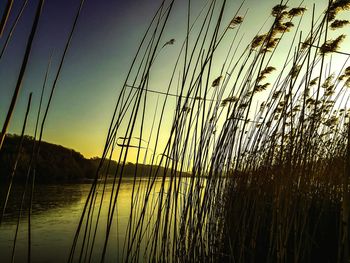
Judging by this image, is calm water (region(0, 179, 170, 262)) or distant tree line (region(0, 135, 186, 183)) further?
distant tree line (region(0, 135, 186, 183))

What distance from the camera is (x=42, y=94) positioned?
1166 millimetres

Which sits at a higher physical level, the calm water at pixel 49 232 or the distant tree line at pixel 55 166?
the distant tree line at pixel 55 166

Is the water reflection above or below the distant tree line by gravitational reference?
below

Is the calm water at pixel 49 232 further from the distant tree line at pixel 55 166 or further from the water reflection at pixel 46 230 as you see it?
the distant tree line at pixel 55 166

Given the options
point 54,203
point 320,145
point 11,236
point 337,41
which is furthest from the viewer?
point 54,203

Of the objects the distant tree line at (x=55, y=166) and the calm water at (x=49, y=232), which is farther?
the distant tree line at (x=55, y=166)

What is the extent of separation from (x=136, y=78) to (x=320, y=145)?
2307 millimetres

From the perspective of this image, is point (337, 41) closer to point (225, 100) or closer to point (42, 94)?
point (225, 100)

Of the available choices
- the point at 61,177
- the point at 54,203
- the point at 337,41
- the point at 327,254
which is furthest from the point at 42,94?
the point at 61,177

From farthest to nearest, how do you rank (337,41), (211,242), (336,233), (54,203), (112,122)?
(54,203) < (336,233) < (211,242) < (337,41) < (112,122)

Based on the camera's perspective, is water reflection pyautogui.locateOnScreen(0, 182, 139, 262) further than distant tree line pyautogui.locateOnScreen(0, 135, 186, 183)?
No

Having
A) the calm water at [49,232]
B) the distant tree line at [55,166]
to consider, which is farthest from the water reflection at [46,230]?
the distant tree line at [55,166]

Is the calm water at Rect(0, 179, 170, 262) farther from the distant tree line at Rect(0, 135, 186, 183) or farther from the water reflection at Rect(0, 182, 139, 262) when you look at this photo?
the distant tree line at Rect(0, 135, 186, 183)

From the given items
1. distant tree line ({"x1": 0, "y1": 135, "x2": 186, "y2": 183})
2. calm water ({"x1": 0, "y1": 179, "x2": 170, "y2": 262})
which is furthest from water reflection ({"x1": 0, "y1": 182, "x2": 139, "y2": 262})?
distant tree line ({"x1": 0, "y1": 135, "x2": 186, "y2": 183})
